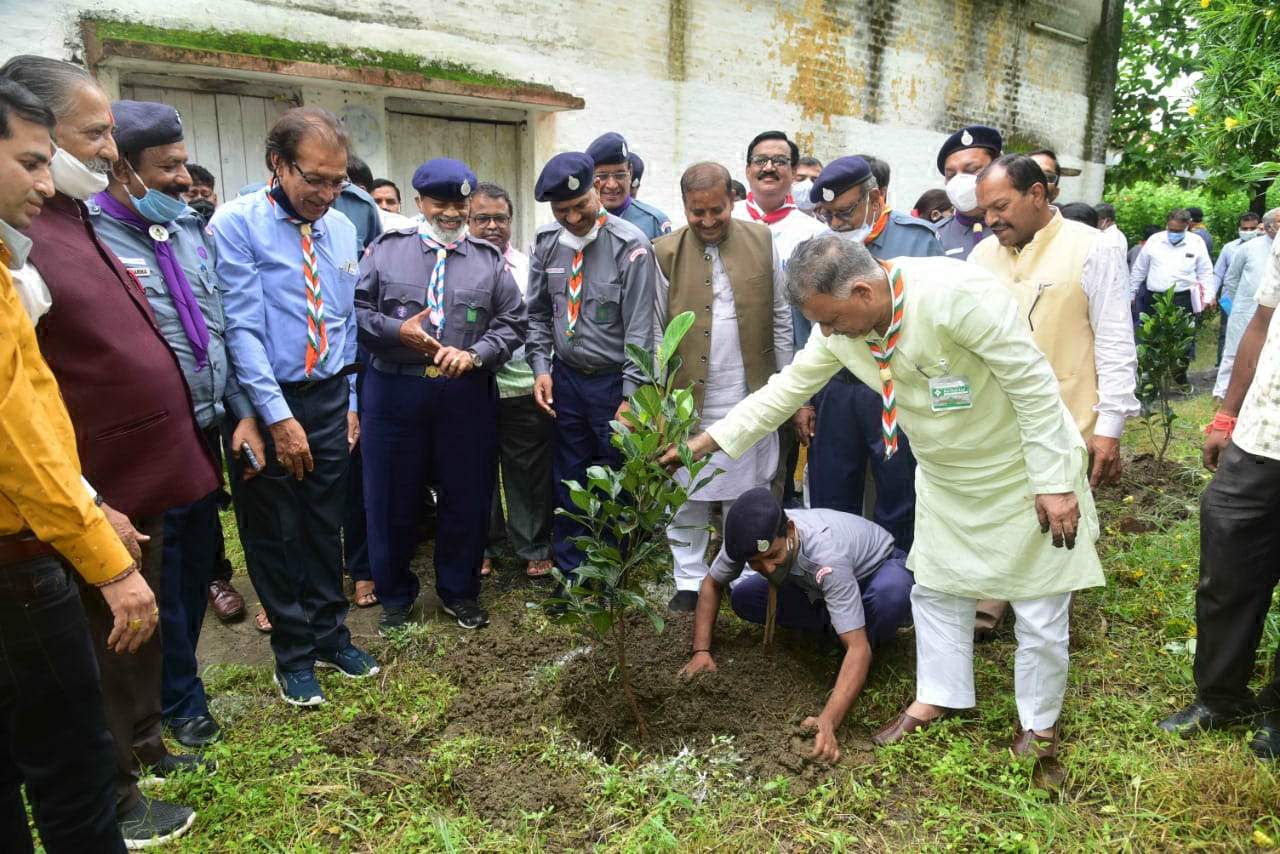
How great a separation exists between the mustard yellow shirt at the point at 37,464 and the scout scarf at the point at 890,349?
7.11 ft

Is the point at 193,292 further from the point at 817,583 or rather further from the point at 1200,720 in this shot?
the point at 1200,720

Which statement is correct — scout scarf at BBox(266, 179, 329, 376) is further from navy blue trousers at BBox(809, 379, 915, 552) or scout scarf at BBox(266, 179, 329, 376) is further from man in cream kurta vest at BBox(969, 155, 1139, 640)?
man in cream kurta vest at BBox(969, 155, 1139, 640)

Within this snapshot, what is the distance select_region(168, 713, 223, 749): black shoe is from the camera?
299 centimetres

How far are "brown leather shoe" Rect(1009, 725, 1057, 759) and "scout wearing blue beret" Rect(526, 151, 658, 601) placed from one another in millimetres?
2005

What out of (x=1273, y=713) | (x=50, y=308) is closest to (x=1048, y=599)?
(x=1273, y=713)

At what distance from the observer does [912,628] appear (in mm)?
3789

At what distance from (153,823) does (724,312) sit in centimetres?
287

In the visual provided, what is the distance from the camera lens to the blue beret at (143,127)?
2.70 meters

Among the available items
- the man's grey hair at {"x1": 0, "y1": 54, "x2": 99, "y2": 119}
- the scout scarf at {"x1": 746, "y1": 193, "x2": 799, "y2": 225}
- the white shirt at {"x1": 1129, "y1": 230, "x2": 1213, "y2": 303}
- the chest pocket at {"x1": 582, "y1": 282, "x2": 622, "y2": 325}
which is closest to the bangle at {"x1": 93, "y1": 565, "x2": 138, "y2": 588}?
the man's grey hair at {"x1": 0, "y1": 54, "x2": 99, "y2": 119}

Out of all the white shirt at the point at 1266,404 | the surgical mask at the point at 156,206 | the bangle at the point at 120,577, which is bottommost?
the bangle at the point at 120,577

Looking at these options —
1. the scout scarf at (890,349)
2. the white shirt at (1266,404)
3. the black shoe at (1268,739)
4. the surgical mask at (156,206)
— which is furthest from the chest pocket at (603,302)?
the black shoe at (1268,739)

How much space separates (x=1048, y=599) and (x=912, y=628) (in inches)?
42.3

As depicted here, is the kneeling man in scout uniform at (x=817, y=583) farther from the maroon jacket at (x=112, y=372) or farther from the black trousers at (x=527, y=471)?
the maroon jacket at (x=112, y=372)

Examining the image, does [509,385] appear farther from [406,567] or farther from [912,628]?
[912,628]
